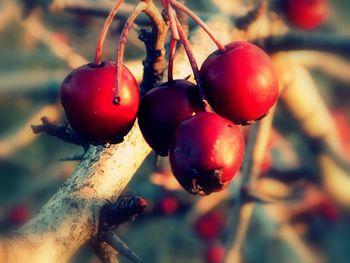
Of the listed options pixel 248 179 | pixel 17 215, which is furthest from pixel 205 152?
pixel 17 215

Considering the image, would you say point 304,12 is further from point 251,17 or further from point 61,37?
point 61,37

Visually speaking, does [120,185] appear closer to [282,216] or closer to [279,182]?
[279,182]

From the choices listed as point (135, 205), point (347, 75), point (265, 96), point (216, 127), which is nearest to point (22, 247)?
point (135, 205)

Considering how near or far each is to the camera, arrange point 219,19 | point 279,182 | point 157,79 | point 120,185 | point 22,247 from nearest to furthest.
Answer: point 22,247
point 120,185
point 157,79
point 219,19
point 279,182

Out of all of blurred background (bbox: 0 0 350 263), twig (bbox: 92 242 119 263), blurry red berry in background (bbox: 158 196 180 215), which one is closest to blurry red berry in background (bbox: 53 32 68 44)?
blurred background (bbox: 0 0 350 263)

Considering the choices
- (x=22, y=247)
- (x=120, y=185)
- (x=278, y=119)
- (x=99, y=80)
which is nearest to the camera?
(x=22, y=247)

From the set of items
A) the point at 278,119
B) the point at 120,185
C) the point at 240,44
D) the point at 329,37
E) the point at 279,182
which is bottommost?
the point at 278,119

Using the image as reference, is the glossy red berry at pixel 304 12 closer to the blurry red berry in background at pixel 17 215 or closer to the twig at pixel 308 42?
the twig at pixel 308 42
